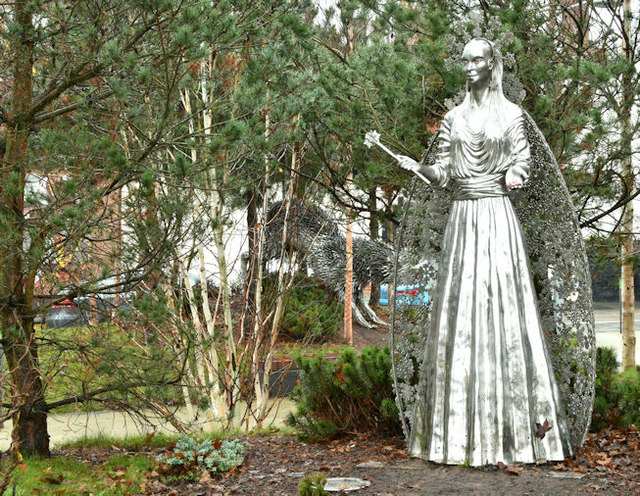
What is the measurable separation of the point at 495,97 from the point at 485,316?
55.3 inches

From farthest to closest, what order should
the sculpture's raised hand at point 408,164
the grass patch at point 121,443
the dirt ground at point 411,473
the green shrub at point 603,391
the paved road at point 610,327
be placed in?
the paved road at point 610,327
the grass patch at point 121,443
the green shrub at point 603,391
the sculpture's raised hand at point 408,164
the dirt ground at point 411,473

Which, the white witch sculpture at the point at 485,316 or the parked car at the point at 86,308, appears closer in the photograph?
the white witch sculpture at the point at 485,316

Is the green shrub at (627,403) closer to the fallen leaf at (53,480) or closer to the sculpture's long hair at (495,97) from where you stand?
the sculpture's long hair at (495,97)

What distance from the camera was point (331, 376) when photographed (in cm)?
619

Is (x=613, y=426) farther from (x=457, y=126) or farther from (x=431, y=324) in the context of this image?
(x=457, y=126)

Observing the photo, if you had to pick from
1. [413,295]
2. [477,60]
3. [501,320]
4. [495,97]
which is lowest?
[501,320]

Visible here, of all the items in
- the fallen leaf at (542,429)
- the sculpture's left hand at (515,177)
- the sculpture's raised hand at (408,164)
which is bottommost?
the fallen leaf at (542,429)


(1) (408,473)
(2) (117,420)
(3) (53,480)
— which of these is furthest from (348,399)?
(2) (117,420)

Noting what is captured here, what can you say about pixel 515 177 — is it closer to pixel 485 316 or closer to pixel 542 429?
pixel 485 316

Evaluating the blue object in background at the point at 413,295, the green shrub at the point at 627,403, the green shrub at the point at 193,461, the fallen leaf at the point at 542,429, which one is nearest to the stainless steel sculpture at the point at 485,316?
the fallen leaf at the point at 542,429

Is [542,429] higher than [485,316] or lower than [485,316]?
lower

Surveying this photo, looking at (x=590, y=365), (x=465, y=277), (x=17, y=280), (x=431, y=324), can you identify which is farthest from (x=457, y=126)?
(x=17, y=280)

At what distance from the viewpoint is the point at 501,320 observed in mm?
4801

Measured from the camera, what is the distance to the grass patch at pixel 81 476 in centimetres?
496
